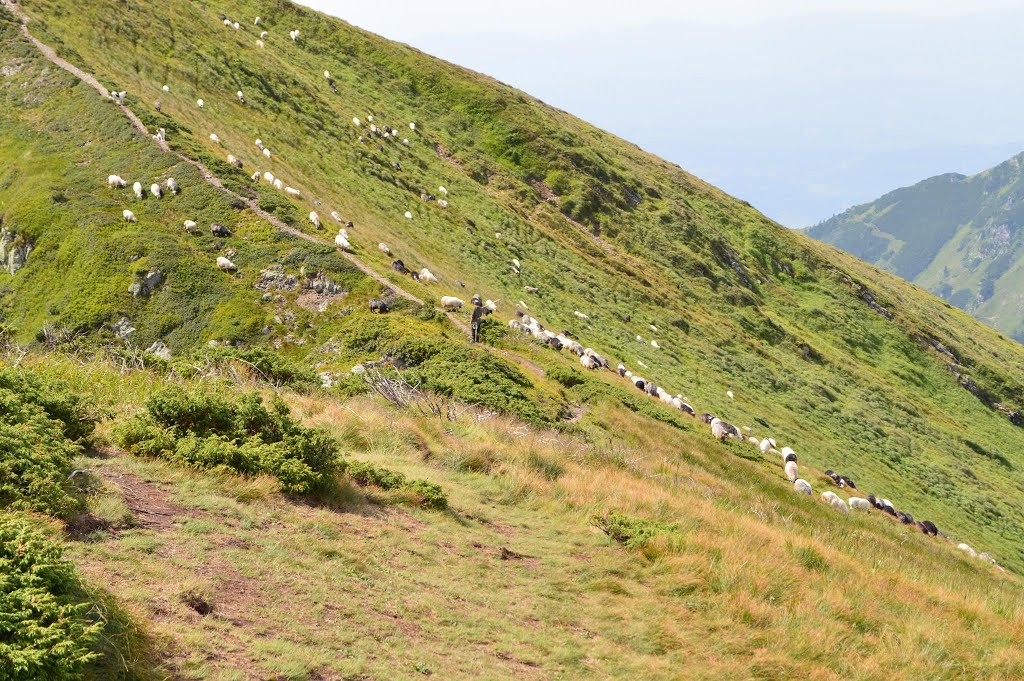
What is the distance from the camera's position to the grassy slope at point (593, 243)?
4466 centimetres

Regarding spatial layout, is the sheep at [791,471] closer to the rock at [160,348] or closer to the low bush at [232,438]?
the low bush at [232,438]

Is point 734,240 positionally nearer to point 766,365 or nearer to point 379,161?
point 766,365

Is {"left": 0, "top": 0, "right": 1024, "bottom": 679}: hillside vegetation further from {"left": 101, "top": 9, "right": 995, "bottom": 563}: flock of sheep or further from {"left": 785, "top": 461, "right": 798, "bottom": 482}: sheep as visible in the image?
{"left": 785, "top": 461, "right": 798, "bottom": 482}: sheep

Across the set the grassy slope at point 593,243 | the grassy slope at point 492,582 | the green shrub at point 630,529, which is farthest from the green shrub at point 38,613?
the grassy slope at point 593,243

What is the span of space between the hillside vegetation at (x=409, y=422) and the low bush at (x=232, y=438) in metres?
0.06

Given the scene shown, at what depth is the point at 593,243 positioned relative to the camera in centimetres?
6719

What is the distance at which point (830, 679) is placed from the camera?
9266mm

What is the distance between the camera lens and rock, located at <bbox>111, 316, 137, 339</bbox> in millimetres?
24359

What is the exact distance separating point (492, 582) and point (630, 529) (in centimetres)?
318

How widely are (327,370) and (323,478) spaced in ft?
40.6

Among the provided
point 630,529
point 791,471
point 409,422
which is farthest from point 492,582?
point 791,471

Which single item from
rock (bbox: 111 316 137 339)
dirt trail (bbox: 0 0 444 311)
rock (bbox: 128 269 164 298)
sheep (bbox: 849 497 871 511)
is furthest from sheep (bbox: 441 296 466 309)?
sheep (bbox: 849 497 871 511)

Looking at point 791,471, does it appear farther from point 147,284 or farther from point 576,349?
point 147,284

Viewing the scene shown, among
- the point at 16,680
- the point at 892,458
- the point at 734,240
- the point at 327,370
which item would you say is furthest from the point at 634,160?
the point at 16,680
